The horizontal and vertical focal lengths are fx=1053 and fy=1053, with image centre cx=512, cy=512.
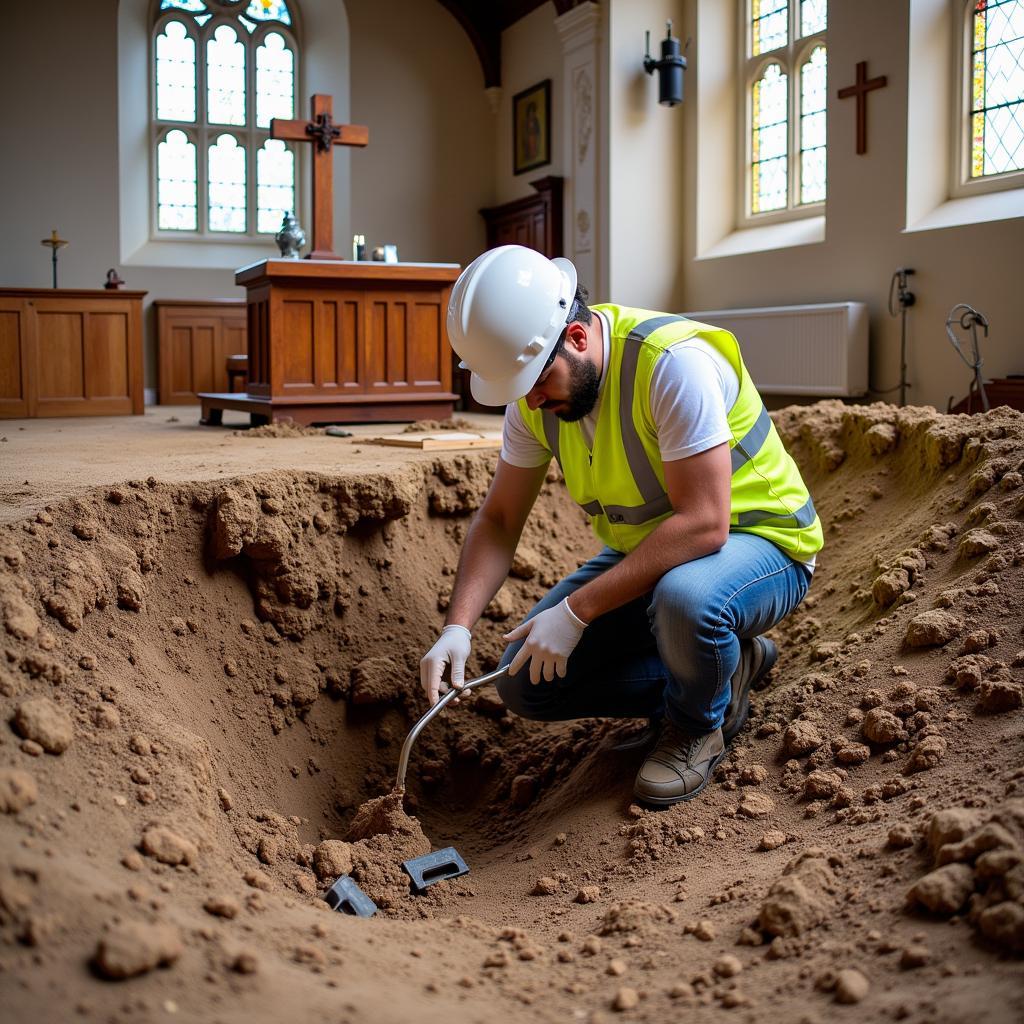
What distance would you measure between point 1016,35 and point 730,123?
8.84 ft

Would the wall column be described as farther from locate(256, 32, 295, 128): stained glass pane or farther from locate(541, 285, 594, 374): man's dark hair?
locate(541, 285, 594, 374): man's dark hair

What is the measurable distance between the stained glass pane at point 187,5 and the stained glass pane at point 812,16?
235 inches

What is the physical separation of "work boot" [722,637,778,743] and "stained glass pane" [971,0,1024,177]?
191 inches

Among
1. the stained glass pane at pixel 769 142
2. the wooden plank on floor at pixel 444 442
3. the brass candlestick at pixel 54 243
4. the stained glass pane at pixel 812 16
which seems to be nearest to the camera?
the wooden plank on floor at pixel 444 442

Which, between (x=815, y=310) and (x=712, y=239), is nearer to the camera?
(x=815, y=310)

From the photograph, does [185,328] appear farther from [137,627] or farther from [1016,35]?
[137,627]

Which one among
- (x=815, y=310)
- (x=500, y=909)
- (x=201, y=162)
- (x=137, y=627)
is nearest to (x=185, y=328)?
(x=201, y=162)

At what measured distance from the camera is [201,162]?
1065cm

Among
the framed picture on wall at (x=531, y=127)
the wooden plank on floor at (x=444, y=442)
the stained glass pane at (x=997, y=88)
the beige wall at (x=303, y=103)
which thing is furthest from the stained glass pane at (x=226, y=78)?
the wooden plank on floor at (x=444, y=442)

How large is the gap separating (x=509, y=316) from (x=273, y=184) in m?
9.32

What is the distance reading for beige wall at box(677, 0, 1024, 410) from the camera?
6.23m

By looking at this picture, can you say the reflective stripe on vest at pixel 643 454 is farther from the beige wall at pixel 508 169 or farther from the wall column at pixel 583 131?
the wall column at pixel 583 131

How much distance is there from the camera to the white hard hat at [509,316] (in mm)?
2424

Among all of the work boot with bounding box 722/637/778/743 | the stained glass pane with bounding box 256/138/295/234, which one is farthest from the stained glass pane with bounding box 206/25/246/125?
the work boot with bounding box 722/637/778/743
